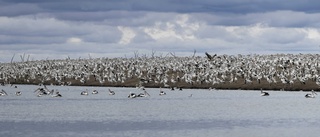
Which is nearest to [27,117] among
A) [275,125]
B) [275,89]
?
[275,125]

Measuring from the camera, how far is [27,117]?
3674 inches

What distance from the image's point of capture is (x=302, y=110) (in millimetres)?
101000

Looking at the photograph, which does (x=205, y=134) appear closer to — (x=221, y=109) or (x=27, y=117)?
(x=27, y=117)

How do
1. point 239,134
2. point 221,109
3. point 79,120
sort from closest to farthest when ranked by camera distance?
point 239,134 → point 79,120 → point 221,109

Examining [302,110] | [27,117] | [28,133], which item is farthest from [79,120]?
[302,110]

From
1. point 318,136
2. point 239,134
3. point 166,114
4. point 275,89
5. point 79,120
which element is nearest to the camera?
point 318,136

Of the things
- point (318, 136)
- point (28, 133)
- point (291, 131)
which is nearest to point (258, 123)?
point (291, 131)

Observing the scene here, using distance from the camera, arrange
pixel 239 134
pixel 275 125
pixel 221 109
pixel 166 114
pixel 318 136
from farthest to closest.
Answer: pixel 221 109
pixel 166 114
pixel 275 125
pixel 239 134
pixel 318 136

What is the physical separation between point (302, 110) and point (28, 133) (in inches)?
1726

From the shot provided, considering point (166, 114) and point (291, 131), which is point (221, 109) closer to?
point (166, 114)

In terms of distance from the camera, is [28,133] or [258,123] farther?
[258,123]

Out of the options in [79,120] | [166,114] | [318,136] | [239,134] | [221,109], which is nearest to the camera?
[318,136]

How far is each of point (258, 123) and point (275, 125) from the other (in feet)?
10.9

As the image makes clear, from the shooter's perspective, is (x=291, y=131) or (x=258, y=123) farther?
(x=258, y=123)
